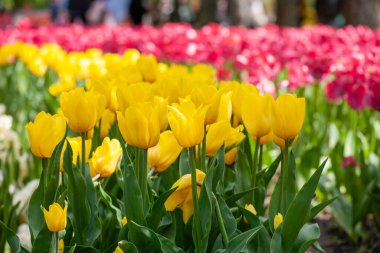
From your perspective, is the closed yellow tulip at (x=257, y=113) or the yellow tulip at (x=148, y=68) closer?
the closed yellow tulip at (x=257, y=113)

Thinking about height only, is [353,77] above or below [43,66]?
above

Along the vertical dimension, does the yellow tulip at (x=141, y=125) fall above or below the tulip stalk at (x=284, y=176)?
above

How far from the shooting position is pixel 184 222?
1.92m

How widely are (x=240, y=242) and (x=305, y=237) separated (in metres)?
0.24

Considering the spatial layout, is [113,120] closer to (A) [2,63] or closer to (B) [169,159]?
(B) [169,159]

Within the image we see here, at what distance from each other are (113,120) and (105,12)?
14999 mm

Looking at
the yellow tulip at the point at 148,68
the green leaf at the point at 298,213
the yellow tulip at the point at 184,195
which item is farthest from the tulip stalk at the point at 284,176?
the yellow tulip at the point at 148,68

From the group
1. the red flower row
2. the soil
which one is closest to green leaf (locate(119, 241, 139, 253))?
the soil

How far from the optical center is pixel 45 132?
1.81 metres

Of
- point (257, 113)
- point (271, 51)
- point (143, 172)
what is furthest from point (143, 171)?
point (271, 51)

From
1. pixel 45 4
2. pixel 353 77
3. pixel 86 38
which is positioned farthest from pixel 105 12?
pixel 45 4

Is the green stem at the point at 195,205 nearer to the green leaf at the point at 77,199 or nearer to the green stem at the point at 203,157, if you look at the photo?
the green stem at the point at 203,157

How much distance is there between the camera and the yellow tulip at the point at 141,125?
165 cm

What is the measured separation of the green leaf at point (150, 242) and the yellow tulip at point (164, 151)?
9.2 inches
